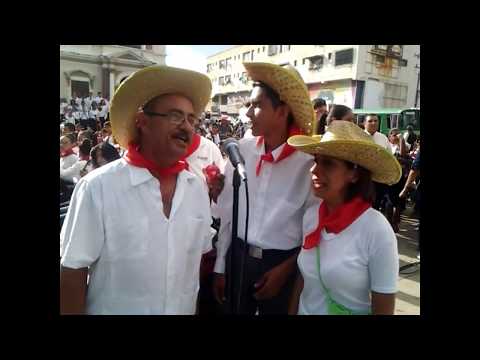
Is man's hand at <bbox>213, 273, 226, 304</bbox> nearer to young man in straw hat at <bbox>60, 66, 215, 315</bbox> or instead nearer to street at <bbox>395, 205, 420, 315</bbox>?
young man in straw hat at <bbox>60, 66, 215, 315</bbox>

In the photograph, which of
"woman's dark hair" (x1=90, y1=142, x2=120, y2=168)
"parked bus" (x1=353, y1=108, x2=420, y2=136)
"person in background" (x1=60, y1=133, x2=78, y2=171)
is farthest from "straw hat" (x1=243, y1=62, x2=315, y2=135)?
"parked bus" (x1=353, y1=108, x2=420, y2=136)

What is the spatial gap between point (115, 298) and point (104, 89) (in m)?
33.8

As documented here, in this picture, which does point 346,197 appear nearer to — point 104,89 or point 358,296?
point 358,296

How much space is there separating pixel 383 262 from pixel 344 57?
3893 cm

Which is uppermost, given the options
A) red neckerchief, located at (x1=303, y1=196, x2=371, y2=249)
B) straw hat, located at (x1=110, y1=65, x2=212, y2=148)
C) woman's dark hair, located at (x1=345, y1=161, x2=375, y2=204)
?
straw hat, located at (x1=110, y1=65, x2=212, y2=148)

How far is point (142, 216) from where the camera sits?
1.66 m

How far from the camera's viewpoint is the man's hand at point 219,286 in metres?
2.31

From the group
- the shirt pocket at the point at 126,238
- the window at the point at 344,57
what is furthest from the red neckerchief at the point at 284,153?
the window at the point at 344,57

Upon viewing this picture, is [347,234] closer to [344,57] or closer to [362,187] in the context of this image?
[362,187]

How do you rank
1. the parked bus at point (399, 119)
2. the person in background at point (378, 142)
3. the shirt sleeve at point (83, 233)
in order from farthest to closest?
1. the parked bus at point (399, 119)
2. the person in background at point (378, 142)
3. the shirt sleeve at point (83, 233)

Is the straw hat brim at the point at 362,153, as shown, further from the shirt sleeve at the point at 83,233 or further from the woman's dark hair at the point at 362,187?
the shirt sleeve at the point at 83,233

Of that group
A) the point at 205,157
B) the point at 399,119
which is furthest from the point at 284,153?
the point at 399,119

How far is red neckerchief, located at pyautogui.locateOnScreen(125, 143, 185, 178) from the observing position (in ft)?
5.75

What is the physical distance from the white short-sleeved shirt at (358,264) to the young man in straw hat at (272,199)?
33cm
